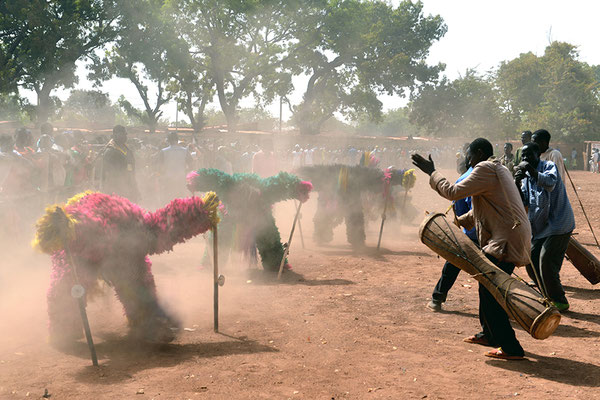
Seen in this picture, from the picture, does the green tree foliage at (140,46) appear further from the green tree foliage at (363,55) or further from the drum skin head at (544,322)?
the drum skin head at (544,322)

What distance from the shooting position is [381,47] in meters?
46.2

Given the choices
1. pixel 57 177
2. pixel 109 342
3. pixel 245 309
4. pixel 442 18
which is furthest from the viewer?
pixel 442 18

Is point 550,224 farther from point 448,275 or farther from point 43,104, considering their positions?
point 43,104

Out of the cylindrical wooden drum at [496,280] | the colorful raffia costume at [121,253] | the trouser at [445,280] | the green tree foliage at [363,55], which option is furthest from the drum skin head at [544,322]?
the green tree foliage at [363,55]

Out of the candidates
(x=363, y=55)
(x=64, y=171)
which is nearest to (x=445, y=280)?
(x=64, y=171)

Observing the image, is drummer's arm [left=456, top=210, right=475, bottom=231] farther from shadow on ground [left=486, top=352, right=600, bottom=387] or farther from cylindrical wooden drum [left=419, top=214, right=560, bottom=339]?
shadow on ground [left=486, top=352, right=600, bottom=387]

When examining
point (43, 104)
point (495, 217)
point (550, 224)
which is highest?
point (43, 104)

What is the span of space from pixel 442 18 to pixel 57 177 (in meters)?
45.3

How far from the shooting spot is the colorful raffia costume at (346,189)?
37.4ft

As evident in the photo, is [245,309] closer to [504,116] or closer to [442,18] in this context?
[442,18]

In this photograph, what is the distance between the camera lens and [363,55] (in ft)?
148

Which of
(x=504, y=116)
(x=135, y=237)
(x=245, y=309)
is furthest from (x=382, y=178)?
(x=504, y=116)

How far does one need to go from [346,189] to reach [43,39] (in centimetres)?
2203

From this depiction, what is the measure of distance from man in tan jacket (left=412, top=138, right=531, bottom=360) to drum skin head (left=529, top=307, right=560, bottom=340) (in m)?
0.40
